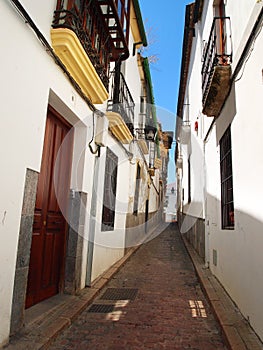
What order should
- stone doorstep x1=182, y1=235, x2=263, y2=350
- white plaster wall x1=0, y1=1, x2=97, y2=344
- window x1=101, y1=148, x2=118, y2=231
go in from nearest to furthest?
1. white plaster wall x1=0, y1=1, x2=97, y2=344
2. stone doorstep x1=182, y1=235, x2=263, y2=350
3. window x1=101, y1=148, x2=118, y2=231

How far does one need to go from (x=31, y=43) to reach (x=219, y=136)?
3.75 metres

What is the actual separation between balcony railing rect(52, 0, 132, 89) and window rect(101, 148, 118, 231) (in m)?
1.95

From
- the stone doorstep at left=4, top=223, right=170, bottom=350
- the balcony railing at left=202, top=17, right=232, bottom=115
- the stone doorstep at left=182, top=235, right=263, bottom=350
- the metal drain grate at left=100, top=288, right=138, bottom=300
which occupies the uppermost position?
the balcony railing at left=202, top=17, right=232, bottom=115

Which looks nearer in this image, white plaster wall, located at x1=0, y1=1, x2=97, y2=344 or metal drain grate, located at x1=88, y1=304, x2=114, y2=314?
white plaster wall, located at x1=0, y1=1, x2=97, y2=344

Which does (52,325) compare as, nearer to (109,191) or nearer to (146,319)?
(146,319)

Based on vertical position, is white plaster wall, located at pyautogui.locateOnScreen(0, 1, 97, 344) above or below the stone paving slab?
above

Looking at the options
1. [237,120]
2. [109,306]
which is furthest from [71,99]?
[109,306]

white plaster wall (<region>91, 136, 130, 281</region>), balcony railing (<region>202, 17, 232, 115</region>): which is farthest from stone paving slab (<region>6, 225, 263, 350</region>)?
balcony railing (<region>202, 17, 232, 115</region>)

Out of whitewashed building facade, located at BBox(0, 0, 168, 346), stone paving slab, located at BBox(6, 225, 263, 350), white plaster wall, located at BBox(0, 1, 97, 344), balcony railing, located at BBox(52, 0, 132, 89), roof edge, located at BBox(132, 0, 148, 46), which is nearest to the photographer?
white plaster wall, located at BBox(0, 1, 97, 344)

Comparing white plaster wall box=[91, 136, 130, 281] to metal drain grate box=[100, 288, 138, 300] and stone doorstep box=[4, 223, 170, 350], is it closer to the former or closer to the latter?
metal drain grate box=[100, 288, 138, 300]

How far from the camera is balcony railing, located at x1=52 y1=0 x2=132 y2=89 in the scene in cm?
364

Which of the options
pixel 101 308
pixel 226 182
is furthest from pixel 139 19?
pixel 101 308

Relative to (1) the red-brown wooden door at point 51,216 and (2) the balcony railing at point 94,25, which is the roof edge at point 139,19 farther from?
(1) the red-brown wooden door at point 51,216

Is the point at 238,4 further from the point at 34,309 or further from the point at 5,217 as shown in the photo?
the point at 34,309
